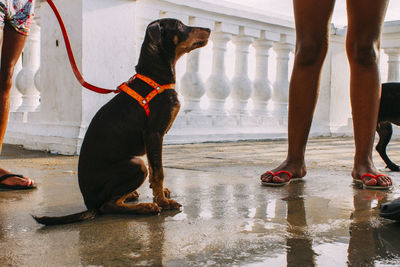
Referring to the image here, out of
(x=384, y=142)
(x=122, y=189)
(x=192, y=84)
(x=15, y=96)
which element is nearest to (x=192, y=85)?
(x=192, y=84)

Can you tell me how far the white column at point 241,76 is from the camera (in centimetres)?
549

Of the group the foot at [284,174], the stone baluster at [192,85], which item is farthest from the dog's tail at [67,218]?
the stone baluster at [192,85]

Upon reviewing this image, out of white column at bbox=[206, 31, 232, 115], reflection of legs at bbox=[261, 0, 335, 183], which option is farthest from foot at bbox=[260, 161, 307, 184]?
white column at bbox=[206, 31, 232, 115]

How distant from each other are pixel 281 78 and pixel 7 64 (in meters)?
4.12

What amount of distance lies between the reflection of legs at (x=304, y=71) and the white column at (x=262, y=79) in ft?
10.2

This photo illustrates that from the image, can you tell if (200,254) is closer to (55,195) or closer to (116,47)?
(55,195)

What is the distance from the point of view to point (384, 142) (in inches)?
128

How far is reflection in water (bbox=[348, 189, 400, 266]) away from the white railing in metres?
2.50

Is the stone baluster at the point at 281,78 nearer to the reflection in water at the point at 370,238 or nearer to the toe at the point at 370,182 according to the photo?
the toe at the point at 370,182

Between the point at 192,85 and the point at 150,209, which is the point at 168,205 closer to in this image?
the point at 150,209

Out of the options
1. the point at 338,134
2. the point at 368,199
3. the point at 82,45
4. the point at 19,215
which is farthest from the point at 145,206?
the point at 338,134

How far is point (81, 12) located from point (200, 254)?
9.67 ft

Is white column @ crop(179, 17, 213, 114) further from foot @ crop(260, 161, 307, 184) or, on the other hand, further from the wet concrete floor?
foot @ crop(260, 161, 307, 184)

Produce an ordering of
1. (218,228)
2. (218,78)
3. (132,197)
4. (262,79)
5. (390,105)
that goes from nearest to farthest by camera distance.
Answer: (218,228)
(132,197)
(390,105)
(218,78)
(262,79)
